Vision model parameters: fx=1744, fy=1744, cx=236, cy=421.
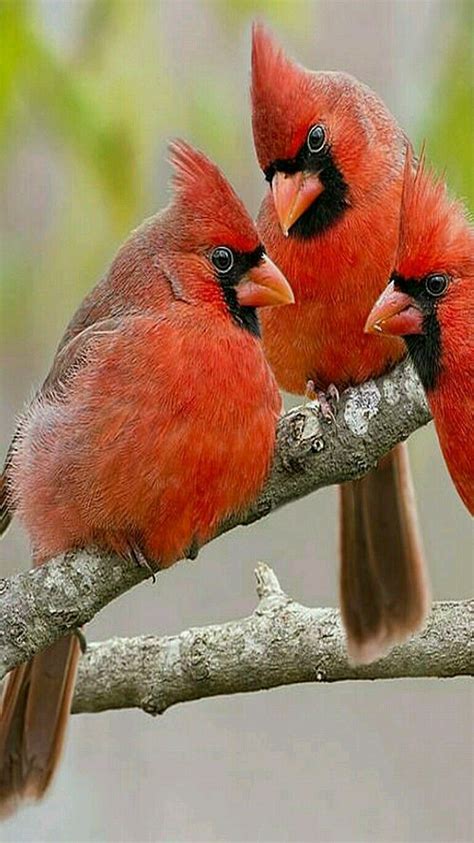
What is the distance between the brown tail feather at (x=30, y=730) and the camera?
340cm

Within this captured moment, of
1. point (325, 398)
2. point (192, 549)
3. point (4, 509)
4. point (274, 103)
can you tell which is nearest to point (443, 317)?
point (325, 398)

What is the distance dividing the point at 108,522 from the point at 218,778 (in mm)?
2942

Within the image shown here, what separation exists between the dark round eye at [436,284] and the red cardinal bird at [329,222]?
0.19 m

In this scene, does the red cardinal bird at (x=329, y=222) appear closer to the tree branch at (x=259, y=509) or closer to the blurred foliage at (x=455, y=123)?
the blurred foliage at (x=455, y=123)

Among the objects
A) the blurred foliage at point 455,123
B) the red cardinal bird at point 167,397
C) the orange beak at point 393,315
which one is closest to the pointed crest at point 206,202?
the red cardinal bird at point 167,397

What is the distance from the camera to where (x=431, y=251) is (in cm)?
294

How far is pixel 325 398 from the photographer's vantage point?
120 inches

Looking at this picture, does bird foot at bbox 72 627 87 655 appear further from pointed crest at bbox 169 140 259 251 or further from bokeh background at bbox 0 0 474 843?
bokeh background at bbox 0 0 474 843

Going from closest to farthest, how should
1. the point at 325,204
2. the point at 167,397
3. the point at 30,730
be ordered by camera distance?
the point at 167,397
the point at 325,204
the point at 30,730

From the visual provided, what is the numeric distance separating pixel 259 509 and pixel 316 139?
700 mm

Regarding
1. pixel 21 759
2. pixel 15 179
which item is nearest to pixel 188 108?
pixel 21 759

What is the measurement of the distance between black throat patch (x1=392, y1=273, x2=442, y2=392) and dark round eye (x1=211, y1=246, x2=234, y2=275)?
0.29 metres

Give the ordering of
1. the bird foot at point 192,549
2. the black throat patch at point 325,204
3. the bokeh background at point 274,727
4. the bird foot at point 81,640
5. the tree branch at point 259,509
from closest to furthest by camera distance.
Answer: the tree branch at point 259,509
the bird foot at point 192,549
the black throat patch at point 325,204
the bird foot at point 81,640
the bokeh background at point 274,727

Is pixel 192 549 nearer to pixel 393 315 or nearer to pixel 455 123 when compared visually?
pixel 393 315
